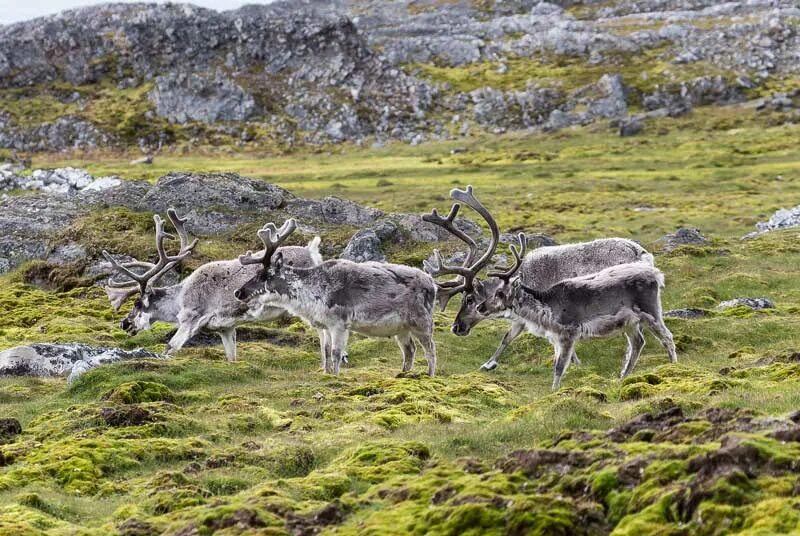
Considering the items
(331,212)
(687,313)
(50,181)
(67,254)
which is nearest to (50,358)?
(687,313)

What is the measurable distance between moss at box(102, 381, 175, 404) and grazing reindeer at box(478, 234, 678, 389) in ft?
29.4

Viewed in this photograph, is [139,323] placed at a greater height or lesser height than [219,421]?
lesser

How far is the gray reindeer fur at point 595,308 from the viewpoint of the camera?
22812mm

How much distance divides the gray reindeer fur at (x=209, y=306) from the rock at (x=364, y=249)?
1334 cm

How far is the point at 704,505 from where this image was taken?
933 cm

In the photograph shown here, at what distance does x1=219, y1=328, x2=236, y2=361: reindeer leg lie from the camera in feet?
88.8

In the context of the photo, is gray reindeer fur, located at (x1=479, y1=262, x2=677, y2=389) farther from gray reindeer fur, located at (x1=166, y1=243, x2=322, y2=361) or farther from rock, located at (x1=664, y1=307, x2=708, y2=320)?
rock, located at (x1=664, y1=307, x2=708, y2=320)

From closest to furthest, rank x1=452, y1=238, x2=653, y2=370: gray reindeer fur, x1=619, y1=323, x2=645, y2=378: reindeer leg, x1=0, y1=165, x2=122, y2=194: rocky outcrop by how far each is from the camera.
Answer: x1=619, y1=323, x2=645, y2=378: reindeer leg
x1=452, y1=238, x2=653, y2=370: gray reindeer fur
x1=0, y1=165, x2=122, y2=194: rocky outcrop

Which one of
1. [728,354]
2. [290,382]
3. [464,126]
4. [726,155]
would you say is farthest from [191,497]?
[464,126]

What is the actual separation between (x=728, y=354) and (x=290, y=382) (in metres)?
12.1

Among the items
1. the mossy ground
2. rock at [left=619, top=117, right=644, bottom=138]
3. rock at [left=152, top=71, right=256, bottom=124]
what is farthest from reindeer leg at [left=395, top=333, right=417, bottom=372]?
rock at [left=152, top=71, right=256, bottom=124]

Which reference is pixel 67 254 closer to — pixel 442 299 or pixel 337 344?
pixel 442 299

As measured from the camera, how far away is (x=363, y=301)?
80.4 ft

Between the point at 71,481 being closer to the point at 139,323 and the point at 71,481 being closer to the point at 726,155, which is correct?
the point at 139,323
